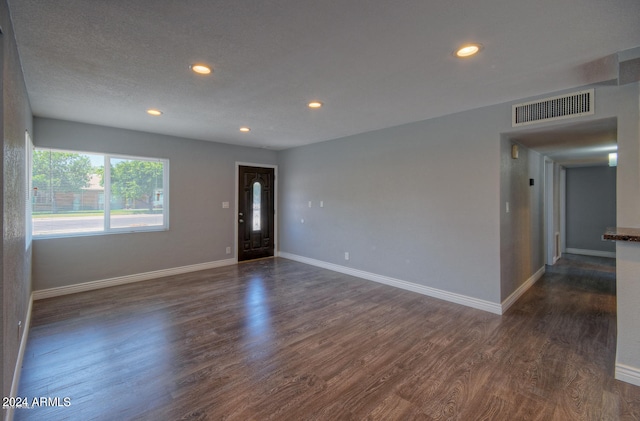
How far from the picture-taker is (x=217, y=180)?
19.0 ft

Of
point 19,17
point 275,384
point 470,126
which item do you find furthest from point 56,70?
point 470,126

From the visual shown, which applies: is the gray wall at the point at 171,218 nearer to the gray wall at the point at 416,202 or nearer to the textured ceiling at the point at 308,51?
the textured ceiling at the point at 308,51

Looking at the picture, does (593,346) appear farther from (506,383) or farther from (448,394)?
(448,394)

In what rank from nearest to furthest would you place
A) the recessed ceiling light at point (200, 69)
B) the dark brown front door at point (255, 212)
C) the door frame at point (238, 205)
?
the recessed ceiling light at point (200, 69), the door frame at point (238, 205), the dark brown front door at point (255, 212)

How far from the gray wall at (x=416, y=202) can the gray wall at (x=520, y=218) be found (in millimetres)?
200

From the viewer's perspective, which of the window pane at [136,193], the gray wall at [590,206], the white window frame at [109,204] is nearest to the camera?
the white window frame at [109,204]

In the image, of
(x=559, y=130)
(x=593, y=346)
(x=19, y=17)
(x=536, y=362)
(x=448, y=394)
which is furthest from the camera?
(x=559, y=130)

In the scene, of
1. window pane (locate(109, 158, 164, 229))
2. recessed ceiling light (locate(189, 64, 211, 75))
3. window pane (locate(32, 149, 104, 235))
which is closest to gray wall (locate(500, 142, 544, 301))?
recessed ceiling light (locate(189, 64, 211, 75))

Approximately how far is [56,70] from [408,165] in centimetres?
418

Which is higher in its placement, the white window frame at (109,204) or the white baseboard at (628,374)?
the white window frame at (109,204)

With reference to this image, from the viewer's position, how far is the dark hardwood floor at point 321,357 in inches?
75.8

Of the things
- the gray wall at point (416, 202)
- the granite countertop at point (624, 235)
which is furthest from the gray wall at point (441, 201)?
the granite countertop at point (624, 235)

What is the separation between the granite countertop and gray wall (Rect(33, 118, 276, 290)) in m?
5.67

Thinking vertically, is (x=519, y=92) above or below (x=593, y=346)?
above
